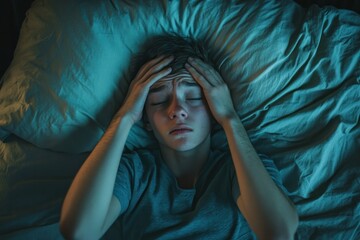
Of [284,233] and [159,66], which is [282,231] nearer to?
[284,233]

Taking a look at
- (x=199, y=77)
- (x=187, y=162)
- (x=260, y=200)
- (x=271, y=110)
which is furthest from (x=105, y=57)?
(x=260, y=200)

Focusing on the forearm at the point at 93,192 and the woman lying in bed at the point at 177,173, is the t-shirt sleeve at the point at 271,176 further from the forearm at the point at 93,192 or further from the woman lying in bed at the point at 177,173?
the forearm at the point at 93,192

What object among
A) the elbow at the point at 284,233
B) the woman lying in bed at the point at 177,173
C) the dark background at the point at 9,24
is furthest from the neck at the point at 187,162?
the dark background at the point at 9,24

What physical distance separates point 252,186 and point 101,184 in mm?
381

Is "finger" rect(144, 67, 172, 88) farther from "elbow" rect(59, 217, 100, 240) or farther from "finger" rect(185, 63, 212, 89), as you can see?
"elbow" rect(59, 217, 100, 240)

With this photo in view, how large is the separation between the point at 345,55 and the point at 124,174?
29.8 inches

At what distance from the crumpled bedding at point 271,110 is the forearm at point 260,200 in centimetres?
19

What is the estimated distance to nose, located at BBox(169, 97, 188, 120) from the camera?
3.87ft

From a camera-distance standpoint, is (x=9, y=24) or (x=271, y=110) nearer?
(x=271, y=110)

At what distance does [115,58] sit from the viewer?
4.42ft

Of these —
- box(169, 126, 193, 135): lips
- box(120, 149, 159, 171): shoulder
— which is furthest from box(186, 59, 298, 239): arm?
box(120, 149, 159, 171): shoulder

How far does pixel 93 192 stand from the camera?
1088 millimetres

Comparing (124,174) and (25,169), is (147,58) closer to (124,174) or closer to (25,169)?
(124,174)

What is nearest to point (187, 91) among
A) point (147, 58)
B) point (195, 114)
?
point (195, 114)
